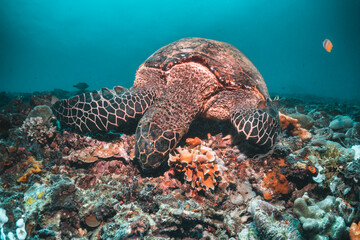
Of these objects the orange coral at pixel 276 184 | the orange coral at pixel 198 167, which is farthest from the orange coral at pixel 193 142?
the orange coral at pixel 276 184

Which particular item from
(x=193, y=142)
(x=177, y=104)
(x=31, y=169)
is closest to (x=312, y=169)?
(x=193, y=142)

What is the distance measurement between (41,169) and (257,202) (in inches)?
162

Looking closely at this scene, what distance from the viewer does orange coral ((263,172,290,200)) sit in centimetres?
289

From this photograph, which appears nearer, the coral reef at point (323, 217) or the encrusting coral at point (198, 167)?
the coral reef at point (323, 217)

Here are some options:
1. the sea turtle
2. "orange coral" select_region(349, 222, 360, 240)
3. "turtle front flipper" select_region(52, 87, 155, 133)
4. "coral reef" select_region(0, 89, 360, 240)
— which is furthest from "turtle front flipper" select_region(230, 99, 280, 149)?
"turtle front flipper" select_region(52, 87, 155, 133)

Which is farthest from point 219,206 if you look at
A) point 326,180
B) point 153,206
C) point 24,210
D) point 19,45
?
point 19,45

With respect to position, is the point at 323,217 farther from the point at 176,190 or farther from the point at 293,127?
the point at 293,127

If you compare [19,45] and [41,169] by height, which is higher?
[19,45]

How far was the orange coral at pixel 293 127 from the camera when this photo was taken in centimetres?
429

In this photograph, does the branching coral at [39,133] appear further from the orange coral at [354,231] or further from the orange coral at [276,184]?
the orange coral at [354,231]

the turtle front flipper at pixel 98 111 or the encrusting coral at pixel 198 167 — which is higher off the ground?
the turtle front flipper at pixel 98 111

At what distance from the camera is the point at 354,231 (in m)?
2.10

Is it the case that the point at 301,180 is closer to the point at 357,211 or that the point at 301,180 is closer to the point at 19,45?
the point at 357,211

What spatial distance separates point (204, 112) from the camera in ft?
13.5
